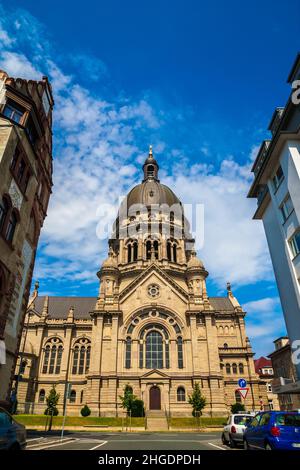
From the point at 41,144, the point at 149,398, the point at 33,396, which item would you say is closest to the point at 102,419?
the point at 149,398

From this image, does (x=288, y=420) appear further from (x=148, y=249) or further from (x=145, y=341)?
(x=148, y=249)

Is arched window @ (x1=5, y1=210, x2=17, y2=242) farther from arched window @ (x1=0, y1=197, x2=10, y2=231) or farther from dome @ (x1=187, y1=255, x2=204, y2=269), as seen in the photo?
dome @ (x1=187, y1=255, x2=204, y2=269)

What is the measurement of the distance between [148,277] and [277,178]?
3038cm

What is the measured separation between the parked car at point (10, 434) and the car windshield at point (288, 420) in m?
7.65

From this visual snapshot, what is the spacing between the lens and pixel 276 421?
10.0 meters

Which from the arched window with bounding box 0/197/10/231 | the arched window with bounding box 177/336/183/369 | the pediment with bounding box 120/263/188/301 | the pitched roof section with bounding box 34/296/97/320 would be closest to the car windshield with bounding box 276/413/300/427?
the arched window with bounding box 0/197/10/231

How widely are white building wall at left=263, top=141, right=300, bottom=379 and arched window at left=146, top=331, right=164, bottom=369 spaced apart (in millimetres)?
25584

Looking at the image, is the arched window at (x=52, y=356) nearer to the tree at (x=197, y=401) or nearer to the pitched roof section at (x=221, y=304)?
the tree at (x=197, y=401)

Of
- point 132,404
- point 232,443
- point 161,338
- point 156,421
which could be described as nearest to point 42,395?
point 132,404

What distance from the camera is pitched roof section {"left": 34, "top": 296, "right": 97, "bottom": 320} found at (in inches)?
2290

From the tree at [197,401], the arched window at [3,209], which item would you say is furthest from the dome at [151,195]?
the arched window at [3,209]

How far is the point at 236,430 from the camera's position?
15289 mm

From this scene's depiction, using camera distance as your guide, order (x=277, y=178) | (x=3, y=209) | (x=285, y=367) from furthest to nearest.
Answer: (x=285, y=367) → (x=277, y=178) → (x=3, y=209)
